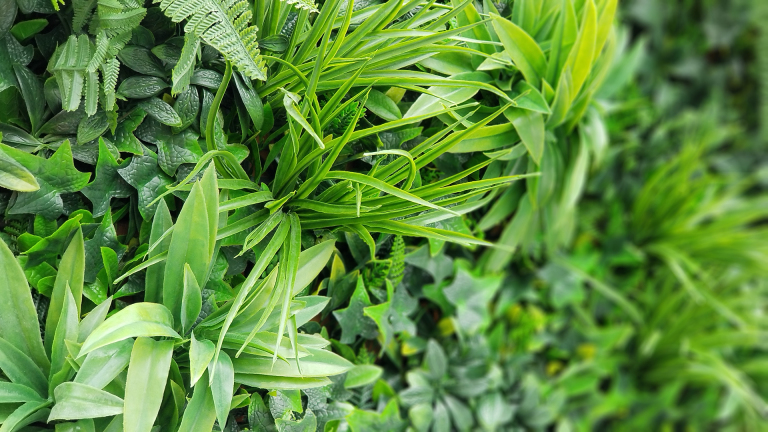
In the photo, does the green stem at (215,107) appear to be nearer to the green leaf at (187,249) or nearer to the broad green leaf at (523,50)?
the green leaf at (187,249)

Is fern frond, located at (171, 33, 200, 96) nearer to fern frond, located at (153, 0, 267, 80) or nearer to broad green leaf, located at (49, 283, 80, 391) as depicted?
fern frond, located at (153, 0, 267, 80)

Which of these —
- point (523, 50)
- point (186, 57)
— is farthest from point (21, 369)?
point (523, 50)

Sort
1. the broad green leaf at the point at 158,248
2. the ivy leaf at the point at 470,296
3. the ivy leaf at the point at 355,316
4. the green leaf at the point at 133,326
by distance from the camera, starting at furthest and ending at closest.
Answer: the ivy leaf at the point at 470,296 → the ivy leaf at the point at 355,316 → the broad green leaf at the point at 158,248 → the green leaf at the point at 133,326

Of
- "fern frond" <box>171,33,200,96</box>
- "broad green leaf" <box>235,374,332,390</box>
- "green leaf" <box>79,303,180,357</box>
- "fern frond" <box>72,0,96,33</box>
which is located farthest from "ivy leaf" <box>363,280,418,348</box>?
"fern frond" <box>72,0,96,33</box>

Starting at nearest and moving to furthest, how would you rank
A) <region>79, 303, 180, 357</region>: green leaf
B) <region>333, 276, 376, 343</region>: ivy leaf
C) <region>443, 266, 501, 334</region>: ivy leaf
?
<region>79, 303, 180, 357</region>: green leaf, <region>333, 276, 376, 343</region>: ivy leaf, <region>443, 266, 501, 334</region>: ivy leaf

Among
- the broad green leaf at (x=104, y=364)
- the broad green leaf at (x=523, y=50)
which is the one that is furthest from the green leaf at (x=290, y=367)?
the broad green leaf at (x=523, y=50)

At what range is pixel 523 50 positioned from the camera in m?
0.73

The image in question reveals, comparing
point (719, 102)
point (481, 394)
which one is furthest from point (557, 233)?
point (719, 102)

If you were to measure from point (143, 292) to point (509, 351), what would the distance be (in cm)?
67

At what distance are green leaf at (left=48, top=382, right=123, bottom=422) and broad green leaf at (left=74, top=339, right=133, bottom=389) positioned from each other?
12 millimetres

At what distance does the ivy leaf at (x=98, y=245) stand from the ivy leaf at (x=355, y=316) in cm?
28

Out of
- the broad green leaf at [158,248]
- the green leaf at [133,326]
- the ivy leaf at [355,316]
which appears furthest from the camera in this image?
the ivy leaf at [355,316]

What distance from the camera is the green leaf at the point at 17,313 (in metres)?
0.53

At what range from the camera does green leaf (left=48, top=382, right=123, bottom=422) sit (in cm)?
50
